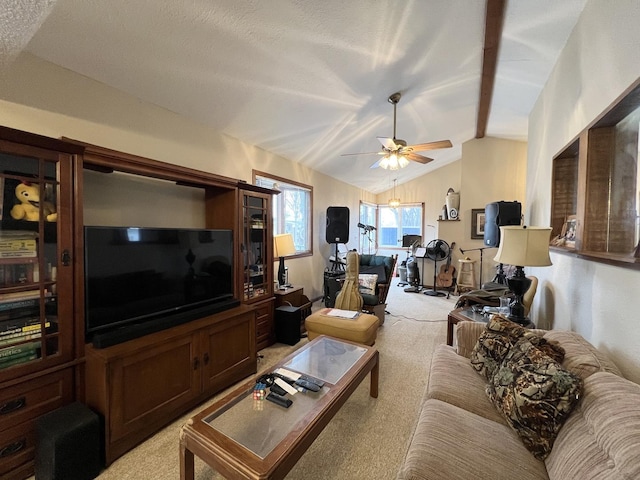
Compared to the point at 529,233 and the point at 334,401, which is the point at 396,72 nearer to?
the point at 529,233

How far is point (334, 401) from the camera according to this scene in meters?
1.56

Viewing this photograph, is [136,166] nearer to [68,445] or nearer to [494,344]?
[68,445]

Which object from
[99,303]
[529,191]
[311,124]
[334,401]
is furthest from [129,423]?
[529,191]

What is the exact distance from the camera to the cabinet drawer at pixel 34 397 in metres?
1.45

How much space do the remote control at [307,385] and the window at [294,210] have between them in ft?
9.27

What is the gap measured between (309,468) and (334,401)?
44cm

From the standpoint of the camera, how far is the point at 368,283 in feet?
13.6

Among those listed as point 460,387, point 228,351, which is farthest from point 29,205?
point 460,387

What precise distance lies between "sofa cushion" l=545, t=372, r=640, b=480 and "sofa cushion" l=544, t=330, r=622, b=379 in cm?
9

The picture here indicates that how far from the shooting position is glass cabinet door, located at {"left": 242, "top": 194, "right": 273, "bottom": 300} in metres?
2.95

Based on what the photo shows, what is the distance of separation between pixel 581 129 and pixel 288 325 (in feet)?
10.5

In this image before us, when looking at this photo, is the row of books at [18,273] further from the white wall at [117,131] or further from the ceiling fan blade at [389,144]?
the ceiling fan blade at [389,144]

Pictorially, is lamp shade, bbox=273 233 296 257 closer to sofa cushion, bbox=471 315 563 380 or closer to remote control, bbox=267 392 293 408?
remote control, bbox=267 392 293 408

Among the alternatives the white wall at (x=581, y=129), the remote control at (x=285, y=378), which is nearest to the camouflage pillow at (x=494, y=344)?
the white wall at (x=581, y=129)
